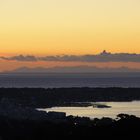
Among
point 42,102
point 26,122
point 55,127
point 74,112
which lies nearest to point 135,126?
point 55,127

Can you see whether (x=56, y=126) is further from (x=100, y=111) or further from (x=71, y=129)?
(x=100, y=111)

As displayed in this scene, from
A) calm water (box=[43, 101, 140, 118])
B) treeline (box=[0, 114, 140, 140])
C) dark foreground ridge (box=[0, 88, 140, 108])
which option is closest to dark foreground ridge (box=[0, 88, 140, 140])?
treeline (box=[0, 114, 140, 140])

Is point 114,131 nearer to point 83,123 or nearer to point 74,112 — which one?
point 83,123

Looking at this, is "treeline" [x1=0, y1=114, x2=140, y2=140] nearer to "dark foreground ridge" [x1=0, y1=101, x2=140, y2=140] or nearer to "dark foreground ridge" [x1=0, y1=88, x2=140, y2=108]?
"dark foreground ridge" [x1=0, y1=101, x2=140, y2=140]

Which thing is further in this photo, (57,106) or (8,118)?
(57,106)

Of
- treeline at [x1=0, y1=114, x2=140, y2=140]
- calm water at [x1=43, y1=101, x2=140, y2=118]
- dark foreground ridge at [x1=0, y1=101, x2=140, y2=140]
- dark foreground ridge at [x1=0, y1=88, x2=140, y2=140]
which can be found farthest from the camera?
calm water at [x1=43, y1=101, x2=140, y2=118]

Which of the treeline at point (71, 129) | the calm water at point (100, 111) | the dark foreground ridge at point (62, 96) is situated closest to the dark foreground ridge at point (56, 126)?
the treeline at point (71, 129)

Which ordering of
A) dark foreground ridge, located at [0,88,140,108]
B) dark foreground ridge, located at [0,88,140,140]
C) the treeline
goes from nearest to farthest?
the treeline
dark foreground ridge, located at [0,88,140,140]
dark foreground ridge, located at [0,88,140,108]

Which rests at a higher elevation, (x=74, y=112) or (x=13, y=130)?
(x=74, y=112)
